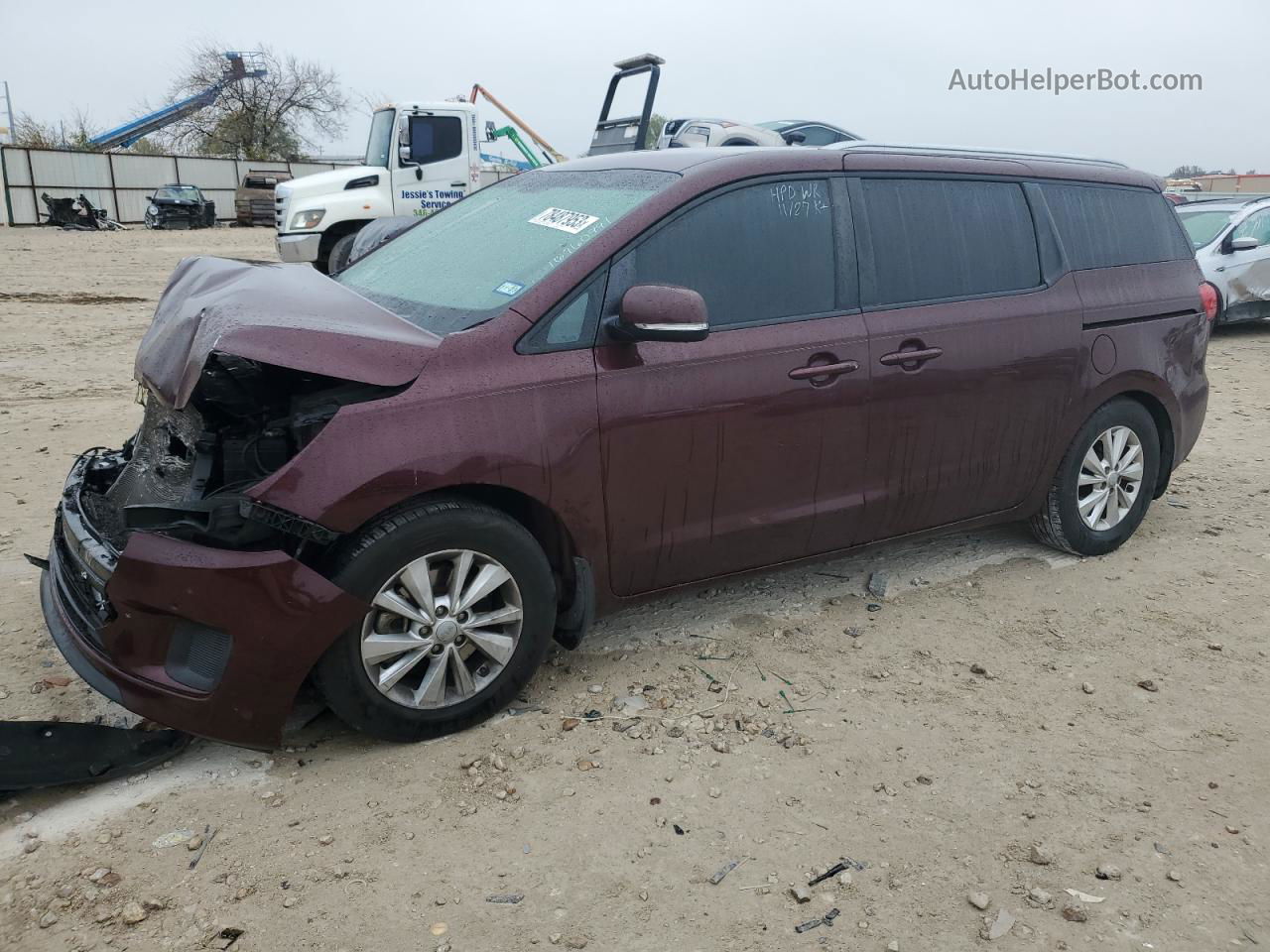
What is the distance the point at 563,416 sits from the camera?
322cm

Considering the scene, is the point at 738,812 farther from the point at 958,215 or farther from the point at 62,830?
the point at 958,215

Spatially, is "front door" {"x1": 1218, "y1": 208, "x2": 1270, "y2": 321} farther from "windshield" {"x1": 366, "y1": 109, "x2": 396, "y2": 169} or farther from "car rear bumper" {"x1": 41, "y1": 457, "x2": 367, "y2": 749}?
"car rear bumper" {"x1": 41, "y1": 457, "x2": 367, "y2": 749}

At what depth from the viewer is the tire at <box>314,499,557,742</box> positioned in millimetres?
2977

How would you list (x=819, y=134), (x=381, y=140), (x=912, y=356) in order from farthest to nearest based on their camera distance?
(x=819, y=134) < (x=381, y=140) < (x=912, y=356)

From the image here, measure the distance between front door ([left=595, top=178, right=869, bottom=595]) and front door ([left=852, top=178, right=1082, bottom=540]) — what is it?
5.5 inches

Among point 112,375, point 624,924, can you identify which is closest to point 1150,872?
point 624,924

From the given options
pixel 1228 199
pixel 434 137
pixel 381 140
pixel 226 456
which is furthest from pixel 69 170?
pixel 226 456

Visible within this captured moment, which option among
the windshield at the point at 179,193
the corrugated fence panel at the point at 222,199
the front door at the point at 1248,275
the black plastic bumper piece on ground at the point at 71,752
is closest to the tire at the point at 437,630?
the black plastic bumper piece on ground at the point at 71,752

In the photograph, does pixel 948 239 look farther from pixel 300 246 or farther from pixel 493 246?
pixel 300 246

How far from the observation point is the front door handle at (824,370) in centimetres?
364

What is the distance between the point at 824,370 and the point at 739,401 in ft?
1.23

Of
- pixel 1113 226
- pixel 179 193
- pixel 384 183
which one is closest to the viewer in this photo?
pixel 1113 226

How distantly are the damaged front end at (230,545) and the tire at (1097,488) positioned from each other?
298 centimetres

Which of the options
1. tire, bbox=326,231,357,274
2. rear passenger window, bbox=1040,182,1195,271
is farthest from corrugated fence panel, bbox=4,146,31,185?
rear passenger window, bbox=1040,182,1195,271
